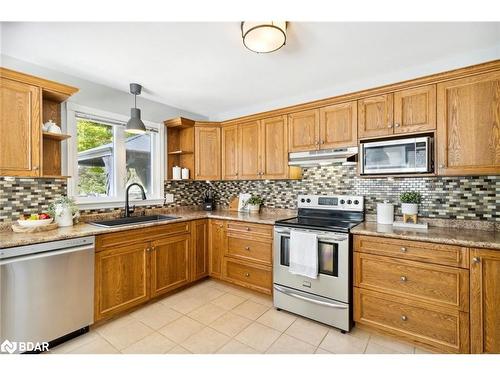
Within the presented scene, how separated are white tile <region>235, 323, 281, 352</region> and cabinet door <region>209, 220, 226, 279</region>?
1.01m

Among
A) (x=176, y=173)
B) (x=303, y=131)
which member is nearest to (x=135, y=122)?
(x=176, y=173)

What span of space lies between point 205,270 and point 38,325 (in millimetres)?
1678

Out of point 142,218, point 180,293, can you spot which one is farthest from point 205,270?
point 142,218

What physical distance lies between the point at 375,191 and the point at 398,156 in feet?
1.66

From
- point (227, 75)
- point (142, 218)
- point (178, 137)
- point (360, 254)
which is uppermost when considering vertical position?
point (227, 75)

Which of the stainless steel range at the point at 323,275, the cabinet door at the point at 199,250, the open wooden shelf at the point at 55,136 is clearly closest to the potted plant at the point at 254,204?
the cabinet door at the point at 199,250

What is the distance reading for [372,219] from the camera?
2.57m

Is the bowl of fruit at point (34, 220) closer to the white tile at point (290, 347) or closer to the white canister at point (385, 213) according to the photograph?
the white tile at point (290, 347)

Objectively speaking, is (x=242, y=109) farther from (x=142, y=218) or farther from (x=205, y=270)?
(x=205, y=270)

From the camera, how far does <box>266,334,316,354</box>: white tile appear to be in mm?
1844

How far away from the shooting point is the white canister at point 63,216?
2.21 m

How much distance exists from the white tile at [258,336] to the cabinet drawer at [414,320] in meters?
0.75

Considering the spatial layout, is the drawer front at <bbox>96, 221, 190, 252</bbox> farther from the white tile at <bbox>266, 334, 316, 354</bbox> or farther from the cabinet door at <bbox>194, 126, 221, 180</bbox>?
the white tile at <bbox>266, 334, 316, 354</bbox>

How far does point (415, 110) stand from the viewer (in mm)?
2160
